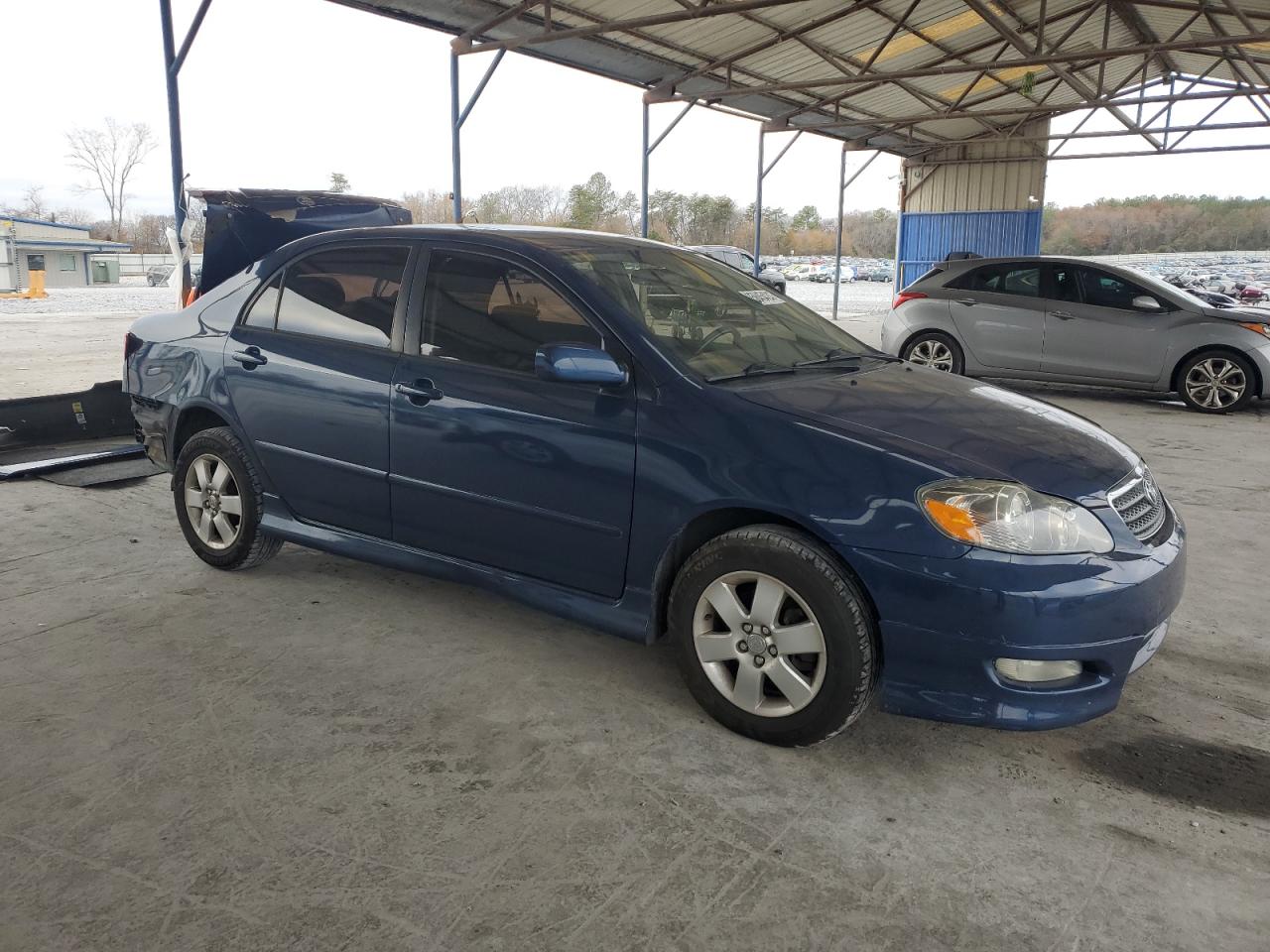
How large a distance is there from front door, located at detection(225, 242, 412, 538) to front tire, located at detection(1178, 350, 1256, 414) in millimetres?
8357

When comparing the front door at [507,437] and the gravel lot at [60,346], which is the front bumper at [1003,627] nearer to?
the front door at [507,437]

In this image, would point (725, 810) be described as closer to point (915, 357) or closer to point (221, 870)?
point (221, 870)

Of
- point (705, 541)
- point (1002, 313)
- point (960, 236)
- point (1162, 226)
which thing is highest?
point (1162, 226)

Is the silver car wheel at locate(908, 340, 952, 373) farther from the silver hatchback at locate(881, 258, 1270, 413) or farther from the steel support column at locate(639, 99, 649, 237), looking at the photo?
the steel support column at locate(639, 99, 649, 237)

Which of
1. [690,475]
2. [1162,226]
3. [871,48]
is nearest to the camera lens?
[690,475]

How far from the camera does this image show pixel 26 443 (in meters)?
6.88

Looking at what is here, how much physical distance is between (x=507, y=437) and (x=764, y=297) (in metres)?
1.34

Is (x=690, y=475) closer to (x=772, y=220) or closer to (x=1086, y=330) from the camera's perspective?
(x=1086, y=330)

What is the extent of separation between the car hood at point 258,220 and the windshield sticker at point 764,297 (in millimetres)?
3768

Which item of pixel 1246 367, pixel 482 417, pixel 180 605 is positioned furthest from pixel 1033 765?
pixel 1246 367

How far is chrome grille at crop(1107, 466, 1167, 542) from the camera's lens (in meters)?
2.76

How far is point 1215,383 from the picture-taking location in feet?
30.0

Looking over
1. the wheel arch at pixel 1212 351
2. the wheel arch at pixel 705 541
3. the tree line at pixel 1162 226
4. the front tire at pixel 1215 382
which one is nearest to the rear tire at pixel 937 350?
the wheel arch at pixel 1212 351

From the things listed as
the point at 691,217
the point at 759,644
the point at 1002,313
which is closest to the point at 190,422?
the point at 759,644
